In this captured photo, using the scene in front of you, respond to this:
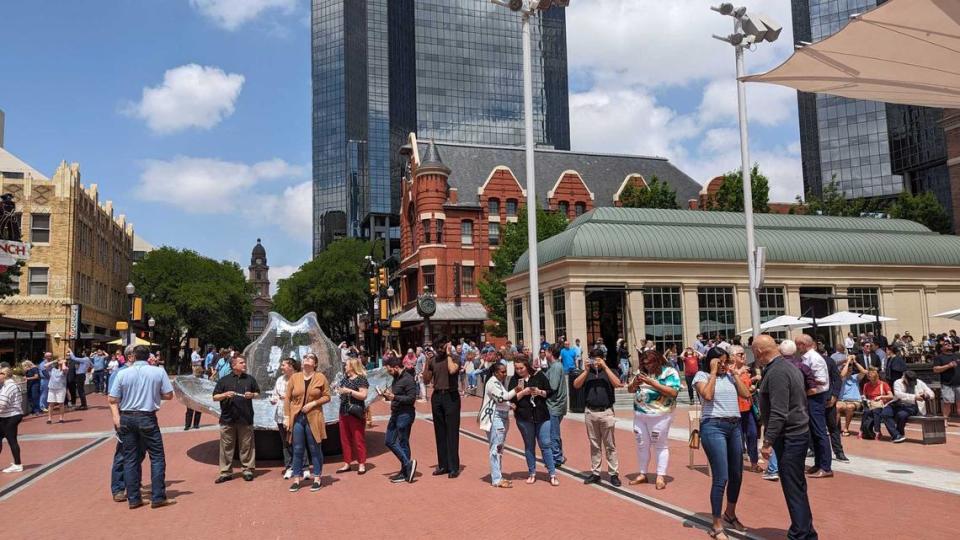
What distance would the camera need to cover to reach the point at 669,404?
374 inches

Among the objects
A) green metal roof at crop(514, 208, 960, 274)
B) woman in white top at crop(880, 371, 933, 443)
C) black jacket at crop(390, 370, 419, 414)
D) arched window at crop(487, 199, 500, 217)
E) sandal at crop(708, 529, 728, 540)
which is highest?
arched window at crop(487, 199, 500, 217)

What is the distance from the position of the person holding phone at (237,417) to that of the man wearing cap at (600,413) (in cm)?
484

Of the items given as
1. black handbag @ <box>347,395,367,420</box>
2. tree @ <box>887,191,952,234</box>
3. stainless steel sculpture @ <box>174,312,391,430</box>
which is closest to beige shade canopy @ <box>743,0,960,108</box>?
black handbag @ <box>347,395,367,420</box>

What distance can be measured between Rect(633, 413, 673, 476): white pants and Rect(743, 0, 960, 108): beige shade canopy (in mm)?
4412

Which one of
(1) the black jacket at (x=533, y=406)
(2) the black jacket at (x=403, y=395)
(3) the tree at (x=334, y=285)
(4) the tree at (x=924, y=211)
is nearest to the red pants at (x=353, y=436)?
(2) the black jacket at (x=403, y=395)

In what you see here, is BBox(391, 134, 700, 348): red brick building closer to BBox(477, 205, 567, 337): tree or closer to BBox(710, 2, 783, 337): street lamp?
BBox(477, 205, 567, 337): tree

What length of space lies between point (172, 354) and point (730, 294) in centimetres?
6443

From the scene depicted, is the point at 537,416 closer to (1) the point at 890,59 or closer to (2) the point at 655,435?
(2) the point at 655,435

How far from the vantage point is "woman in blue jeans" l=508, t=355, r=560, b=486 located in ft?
32.9

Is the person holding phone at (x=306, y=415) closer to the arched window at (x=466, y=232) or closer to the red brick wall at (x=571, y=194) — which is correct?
the arched window at (x=466, y=232)

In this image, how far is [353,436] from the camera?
11578 mm

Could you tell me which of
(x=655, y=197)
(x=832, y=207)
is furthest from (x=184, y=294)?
(x=832, y=207)

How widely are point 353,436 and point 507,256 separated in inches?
1400

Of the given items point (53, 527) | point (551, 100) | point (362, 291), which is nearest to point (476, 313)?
point (362, 291)
